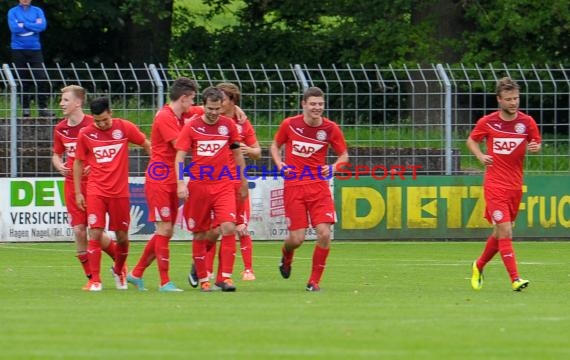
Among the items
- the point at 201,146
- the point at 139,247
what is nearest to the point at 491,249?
the point at 201,146

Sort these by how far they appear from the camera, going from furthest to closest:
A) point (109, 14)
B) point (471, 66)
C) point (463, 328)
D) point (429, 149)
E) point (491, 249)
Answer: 1. point (109, 14)
2. point (471, 66)
3. point (429, 149)
4. point (491, 249)
5. point (463, 328)

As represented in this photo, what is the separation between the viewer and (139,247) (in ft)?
71.6

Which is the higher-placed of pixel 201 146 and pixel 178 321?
pixel 201 146

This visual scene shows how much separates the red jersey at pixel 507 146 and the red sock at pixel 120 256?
11.6 feet

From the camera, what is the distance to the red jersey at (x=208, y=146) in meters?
13.7

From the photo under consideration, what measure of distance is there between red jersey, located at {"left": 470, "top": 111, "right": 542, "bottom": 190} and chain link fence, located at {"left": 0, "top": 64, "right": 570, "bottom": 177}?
323 inches

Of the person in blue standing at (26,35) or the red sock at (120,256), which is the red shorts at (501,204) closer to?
the red sock at (120,256)

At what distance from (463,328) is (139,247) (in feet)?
39.3

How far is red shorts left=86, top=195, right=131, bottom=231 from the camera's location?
1408 cm

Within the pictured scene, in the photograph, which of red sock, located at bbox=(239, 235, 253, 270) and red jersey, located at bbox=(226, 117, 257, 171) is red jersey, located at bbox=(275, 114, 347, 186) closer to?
red jersey, located at bbox=(226, 117, 257, 171)

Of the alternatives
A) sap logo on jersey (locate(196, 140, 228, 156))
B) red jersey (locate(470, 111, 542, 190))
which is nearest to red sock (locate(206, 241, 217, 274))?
sap logo on jersey (locate(196, 140, 228, 156))

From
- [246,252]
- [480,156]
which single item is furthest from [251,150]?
[480,156]

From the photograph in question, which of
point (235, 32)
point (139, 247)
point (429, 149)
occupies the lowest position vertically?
point (139, 247)

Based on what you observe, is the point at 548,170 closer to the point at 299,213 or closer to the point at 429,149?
the point at 429,149
